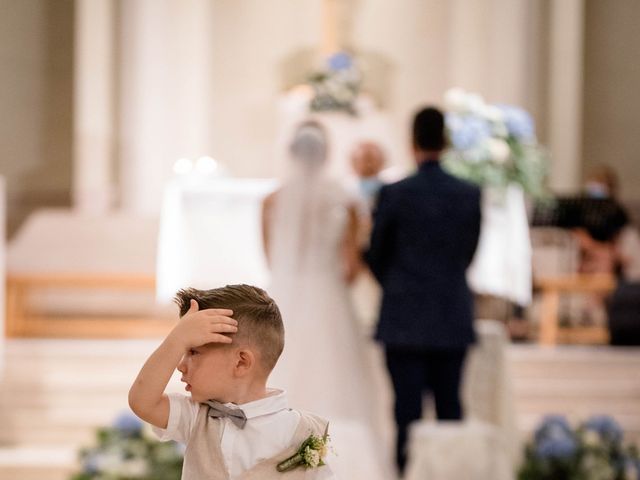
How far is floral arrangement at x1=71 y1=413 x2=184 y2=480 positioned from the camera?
3.65 metres

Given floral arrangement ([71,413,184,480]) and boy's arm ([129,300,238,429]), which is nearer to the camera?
boy's arm ([129,300,238,429])

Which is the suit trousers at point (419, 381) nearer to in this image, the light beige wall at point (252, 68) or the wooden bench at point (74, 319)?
the wooden bench at point (74, 319)

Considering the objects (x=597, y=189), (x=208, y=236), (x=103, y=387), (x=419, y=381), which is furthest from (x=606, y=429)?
(x=597, y=189)

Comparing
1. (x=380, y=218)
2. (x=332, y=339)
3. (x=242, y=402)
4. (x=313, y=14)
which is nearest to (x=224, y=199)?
(x=332, y=339)

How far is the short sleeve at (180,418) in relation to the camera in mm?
1108

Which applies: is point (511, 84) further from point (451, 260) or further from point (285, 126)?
point (451, 260)

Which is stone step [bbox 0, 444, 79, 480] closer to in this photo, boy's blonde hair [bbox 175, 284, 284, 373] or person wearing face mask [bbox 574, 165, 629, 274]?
person wearing face mask [bbox 574, 165, 629, 274]

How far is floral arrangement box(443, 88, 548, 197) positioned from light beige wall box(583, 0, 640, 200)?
482cm

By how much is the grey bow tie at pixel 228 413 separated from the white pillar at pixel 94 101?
29.9 feet

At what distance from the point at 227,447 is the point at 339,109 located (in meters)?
8.05

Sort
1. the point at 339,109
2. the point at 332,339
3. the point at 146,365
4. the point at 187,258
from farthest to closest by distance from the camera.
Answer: the point at 339,109, the point at 187,258, the point at 332,339, the point at 146,365

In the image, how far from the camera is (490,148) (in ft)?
21.3

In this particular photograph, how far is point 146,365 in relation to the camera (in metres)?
1.07

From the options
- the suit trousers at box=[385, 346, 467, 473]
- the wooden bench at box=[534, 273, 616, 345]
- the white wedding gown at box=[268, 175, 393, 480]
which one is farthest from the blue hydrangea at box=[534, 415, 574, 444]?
the wooden bench at box=[534, 273, 616, 345]
